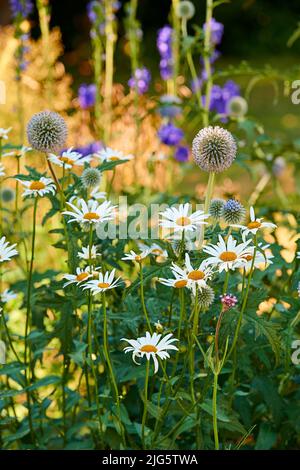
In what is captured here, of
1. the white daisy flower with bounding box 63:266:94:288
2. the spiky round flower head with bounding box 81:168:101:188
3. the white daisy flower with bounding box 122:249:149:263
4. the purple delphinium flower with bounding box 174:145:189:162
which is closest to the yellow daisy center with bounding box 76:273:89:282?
the white daisy flower with bounding box 63:266:94:288

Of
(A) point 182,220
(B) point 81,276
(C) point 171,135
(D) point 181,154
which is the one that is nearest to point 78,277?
(B) point 81,276

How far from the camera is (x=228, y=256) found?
52.4 inches

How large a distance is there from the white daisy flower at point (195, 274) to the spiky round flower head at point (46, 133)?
0.41 meters

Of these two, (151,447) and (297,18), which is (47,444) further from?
(297,18)

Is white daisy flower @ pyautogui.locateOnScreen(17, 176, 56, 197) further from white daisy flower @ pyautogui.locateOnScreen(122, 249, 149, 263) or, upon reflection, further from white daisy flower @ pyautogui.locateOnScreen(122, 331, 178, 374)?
white daisy flower @ pyautogui.locateOnScreen(122, 331, 178, 374)

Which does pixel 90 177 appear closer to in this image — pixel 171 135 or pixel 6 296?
pixel 6 296

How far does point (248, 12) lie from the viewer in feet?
33.0

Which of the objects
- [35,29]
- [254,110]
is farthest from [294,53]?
[35,29]

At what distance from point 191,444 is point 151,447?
35 centimetres

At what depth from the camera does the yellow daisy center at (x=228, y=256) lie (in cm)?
133

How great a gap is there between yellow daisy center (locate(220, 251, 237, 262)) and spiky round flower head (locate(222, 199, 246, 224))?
141mm

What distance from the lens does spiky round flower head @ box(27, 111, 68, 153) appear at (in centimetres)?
155

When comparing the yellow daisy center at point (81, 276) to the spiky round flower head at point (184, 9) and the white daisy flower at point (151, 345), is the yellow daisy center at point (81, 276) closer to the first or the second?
the white daisy flower at point (151, 345)

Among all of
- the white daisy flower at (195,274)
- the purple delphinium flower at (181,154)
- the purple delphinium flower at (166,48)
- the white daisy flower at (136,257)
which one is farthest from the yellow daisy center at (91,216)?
the purple delphinium flower at (166,48)
